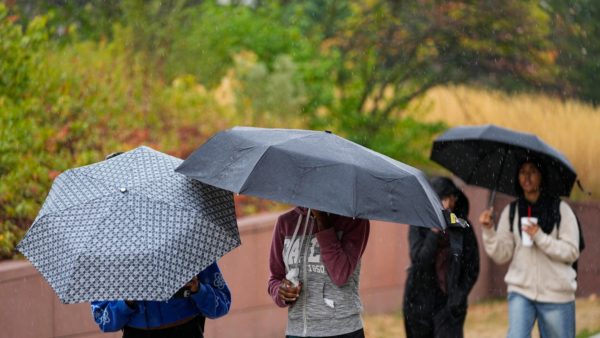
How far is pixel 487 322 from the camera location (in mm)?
11328

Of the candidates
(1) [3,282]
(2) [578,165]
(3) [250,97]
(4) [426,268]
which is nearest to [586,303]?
(2) [578,165]

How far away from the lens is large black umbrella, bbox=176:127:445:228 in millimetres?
4664

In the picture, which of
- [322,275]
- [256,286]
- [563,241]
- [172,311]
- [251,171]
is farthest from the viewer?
[256,286]

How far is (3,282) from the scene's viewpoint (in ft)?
22.9

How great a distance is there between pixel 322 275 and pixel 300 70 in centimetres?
Answer: 893

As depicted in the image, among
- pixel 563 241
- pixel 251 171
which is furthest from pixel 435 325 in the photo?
pixel 251 171

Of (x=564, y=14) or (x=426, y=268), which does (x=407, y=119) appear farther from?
(x=426, y=268)

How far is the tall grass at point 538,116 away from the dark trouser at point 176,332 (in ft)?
28.1

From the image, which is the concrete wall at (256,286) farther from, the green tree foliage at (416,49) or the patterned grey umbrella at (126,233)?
the green tree foliage at (416,49)

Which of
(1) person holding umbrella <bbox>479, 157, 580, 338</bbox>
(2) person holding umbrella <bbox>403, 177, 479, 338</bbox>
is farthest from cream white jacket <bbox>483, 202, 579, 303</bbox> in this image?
(2) person holding umbrella <bbox>403, 177, 479, 338</bbox>

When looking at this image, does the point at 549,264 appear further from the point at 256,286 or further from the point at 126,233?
the point at 126,233

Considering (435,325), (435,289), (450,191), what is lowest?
(435,325)

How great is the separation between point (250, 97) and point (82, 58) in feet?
7.49

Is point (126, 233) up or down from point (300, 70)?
up
